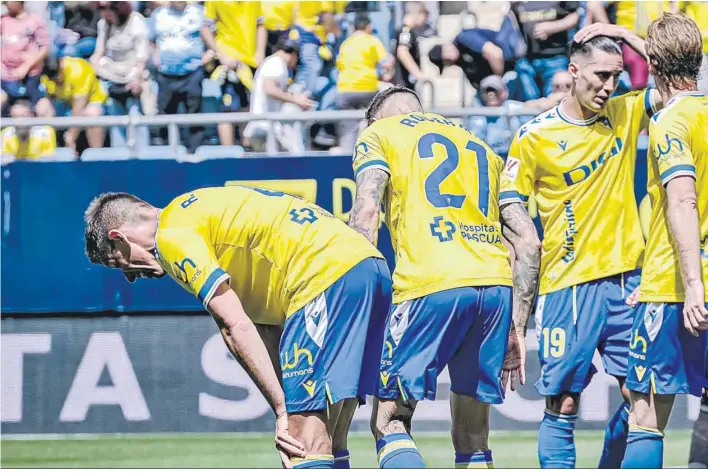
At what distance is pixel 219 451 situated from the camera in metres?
8.54

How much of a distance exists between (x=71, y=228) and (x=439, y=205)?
4.91 metres

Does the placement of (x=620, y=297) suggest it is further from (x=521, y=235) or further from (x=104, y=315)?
(x=104, y=315)

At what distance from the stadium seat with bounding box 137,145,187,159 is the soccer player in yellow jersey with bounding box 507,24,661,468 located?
370 centimetres

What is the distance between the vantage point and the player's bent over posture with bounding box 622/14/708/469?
17.7 feet

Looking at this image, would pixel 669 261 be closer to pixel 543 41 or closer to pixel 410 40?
pixel 543 41

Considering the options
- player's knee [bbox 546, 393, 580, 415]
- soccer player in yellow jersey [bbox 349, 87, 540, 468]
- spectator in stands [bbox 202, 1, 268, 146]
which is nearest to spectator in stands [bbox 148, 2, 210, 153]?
spectator in stands [bbox 202, 1, 268, 146]

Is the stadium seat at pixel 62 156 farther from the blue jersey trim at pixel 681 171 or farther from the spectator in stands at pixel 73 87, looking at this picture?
the blue jersey trim at pixel 681 171

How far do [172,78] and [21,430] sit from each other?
3609 millimetres

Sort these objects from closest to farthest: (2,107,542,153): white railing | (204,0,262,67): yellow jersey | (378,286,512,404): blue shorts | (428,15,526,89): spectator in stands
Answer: (378,286,512,404): blue shorts, (2,107,542,153): white railing, (428,15,526,89): spectator in stands, (204,0,262,67): yellow jersey

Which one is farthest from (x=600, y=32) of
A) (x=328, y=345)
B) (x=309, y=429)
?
(x=309, y=429)

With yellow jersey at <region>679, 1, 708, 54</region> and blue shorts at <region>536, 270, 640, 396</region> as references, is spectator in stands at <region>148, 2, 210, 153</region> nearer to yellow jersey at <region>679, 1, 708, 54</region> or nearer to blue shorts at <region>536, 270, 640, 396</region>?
yellow jersey at <region>679, 1, 708, 54</region>

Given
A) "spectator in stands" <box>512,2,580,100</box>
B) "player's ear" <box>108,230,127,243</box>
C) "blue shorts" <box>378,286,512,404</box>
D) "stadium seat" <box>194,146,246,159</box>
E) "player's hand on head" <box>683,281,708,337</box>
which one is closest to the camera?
"player's ear" <box>108,230,127,243</box>

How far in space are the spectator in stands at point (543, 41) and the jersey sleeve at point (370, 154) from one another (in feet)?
14.5

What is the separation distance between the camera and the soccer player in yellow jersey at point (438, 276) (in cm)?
559
